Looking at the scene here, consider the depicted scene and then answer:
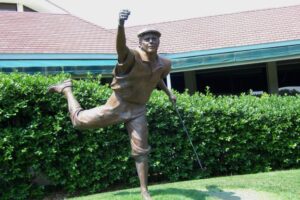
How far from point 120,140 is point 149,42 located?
3259 millimetres

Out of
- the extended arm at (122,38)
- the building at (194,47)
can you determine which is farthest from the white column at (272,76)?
the extended arm at (122,38)

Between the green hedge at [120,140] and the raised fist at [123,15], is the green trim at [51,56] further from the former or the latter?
the raised fist at [123,15]

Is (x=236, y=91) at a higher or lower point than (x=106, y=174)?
higher

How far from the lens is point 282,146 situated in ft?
31.7

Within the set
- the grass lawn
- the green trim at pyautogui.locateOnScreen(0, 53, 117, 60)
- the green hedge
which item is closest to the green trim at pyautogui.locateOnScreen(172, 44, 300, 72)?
the green trim at pyautogui.locateOnScreen(0, 53, 117, 60)

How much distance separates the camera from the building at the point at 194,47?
13.2 metres

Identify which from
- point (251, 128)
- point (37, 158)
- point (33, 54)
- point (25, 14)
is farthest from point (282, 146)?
point (25, 14)

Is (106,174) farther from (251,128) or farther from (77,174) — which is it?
(251,128)

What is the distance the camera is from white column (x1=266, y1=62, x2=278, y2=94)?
17359mm

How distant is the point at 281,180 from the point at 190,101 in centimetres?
258

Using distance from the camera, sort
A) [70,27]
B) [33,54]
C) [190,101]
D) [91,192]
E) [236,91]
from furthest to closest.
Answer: [236,91] < [70,27] < [33,54] < [190,101] < [91,192]

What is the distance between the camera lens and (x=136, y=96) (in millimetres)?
5945

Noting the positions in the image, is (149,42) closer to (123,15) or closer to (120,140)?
(123,15)

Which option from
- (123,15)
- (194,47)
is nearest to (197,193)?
(123,15)
